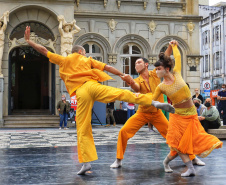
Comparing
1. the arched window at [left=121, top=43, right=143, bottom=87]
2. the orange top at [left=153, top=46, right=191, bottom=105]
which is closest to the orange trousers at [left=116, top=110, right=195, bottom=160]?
the orange top at [left=153, top=46, right=191, bottom=105]

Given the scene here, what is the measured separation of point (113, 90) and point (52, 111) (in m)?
16.2

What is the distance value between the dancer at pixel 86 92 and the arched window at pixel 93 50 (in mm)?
16477

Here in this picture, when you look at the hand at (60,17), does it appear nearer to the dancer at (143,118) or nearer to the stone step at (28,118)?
the stone step at (28,118)

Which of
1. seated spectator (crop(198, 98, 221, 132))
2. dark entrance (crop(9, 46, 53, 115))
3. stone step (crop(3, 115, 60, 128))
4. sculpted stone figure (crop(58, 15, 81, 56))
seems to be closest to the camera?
seated spectator (crop(198, 98, 221, 132))

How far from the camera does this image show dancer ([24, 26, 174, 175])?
6148 millimetres

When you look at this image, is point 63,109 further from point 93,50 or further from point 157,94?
point 157,94

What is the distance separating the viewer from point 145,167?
7.05m

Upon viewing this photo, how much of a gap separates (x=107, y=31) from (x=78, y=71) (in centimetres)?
1692

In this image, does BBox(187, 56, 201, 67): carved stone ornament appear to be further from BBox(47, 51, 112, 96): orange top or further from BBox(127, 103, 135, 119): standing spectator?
BBox(47, 51, 112, 96): orange top

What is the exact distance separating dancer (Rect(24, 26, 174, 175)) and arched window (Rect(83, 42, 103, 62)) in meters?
16.5

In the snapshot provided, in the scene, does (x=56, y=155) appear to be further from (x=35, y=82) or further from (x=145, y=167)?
(x=35, y=82)

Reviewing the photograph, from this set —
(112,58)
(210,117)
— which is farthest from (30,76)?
(210,117)

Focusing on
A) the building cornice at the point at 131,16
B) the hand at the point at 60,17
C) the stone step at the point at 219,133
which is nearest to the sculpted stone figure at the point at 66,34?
the hand at the point at 60,17

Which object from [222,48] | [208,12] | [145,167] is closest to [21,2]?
[145,167]
